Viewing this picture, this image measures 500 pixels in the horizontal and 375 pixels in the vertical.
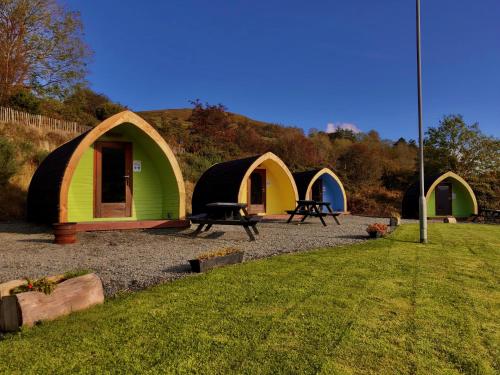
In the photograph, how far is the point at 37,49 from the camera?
2392cm

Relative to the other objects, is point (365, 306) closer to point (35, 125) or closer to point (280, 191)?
point (280, 191)

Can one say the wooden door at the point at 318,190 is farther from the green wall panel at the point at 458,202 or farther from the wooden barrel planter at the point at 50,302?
the wooden barrel planter at the point at 50,302

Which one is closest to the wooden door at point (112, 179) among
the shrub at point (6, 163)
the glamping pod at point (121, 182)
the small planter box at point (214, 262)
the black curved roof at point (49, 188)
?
the glamping pod at point (121, 182)

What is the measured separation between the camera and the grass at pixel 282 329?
2348 mm

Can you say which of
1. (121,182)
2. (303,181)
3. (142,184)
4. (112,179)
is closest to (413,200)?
(303,181)

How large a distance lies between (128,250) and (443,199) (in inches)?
752

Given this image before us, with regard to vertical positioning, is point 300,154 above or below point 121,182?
above

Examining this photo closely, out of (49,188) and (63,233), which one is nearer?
(63,233)

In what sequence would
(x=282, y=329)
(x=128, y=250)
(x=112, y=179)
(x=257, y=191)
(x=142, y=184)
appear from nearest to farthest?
1. (x=282, y=329)
2. (x=128, y=250)
3. (x=112, y=179)
4. (x=142, y=184)
5. (x=257, y=191)

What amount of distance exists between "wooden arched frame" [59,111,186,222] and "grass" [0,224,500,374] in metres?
5.25

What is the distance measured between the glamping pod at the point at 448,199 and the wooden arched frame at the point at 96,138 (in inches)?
569

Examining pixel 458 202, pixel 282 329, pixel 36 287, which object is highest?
pixel 458 202

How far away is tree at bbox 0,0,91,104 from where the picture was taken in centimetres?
2214

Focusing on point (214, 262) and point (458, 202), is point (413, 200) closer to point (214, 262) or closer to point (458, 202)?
point (458, 202)
